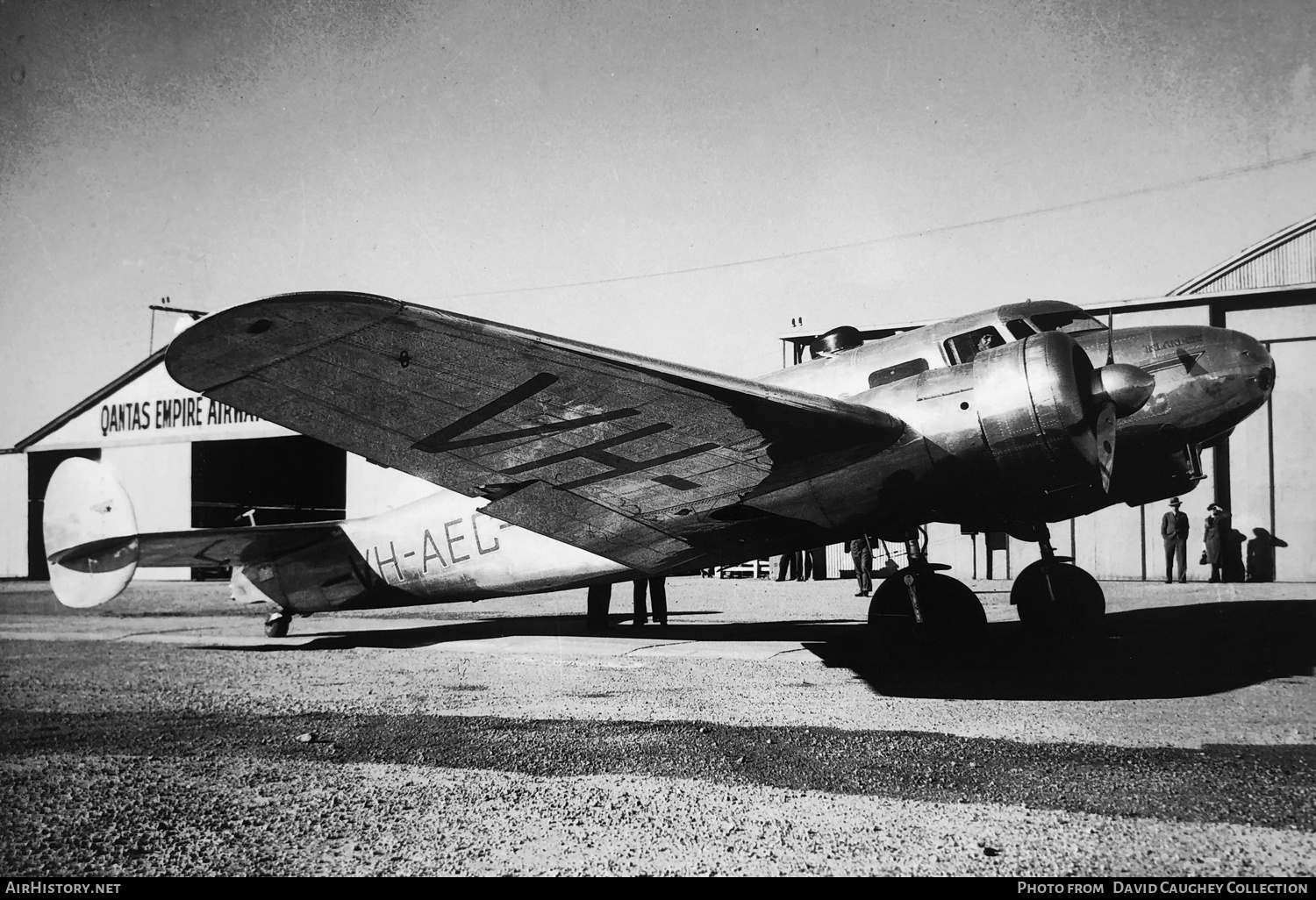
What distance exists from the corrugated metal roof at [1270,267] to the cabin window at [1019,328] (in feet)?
29.5

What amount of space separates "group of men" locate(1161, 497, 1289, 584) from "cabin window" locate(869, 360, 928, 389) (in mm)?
13658

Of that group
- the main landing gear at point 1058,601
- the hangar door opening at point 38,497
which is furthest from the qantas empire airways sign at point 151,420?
the main landing gear at point 1058,601

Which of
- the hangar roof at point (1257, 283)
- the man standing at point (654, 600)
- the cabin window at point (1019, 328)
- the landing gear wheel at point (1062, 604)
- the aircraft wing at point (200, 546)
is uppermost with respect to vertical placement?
the hangar roof at point (1257, 283)

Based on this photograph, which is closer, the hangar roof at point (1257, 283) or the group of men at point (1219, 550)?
the hangar roof at point (1257, 283)

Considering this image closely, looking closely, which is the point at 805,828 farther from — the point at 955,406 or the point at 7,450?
the point at 7,450

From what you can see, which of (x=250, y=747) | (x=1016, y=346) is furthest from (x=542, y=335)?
(x=1016, y=346)

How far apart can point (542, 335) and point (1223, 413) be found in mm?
6166

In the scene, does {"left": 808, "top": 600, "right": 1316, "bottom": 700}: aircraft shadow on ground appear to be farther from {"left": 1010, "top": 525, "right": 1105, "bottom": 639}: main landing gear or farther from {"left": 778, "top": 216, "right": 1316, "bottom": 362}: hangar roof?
{"left": 778, "top": 216, "right": 1316, "bottom": 362}: hangar roof

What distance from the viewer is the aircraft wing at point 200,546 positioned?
800 cm

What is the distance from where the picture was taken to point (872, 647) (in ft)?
23.6

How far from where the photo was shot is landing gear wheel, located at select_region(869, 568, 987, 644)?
6848mm

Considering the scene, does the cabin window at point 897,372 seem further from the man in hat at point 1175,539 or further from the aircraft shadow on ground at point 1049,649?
the man in hat at point 1175,539

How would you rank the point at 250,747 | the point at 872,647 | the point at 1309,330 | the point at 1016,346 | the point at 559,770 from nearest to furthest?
the point at 559,770 → the point at 250,747 → the point at 1016,346 → the point at 872,647 → the point at 1309,330

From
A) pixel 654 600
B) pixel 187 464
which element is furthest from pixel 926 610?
pixel 187 464
